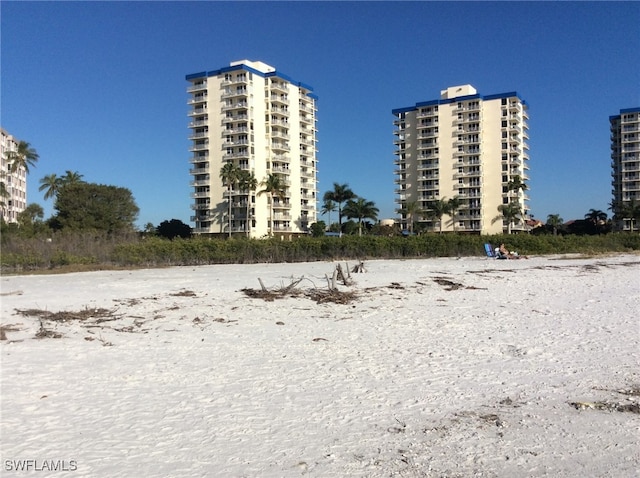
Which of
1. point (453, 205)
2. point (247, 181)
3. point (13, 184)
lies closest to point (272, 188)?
point (247, 181)

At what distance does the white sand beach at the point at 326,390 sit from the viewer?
14.9 ft

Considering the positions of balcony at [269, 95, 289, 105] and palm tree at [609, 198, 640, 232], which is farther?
palm tree at [609, 198, 640, 232]

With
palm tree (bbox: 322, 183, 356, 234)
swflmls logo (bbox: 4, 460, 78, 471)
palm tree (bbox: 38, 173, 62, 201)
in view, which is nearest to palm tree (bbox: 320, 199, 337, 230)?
palm tree (bbox: 322, 183, 356, 234)

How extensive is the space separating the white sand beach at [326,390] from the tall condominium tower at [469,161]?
267ft

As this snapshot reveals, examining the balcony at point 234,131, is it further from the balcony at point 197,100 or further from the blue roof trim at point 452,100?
the blue roof trim at point 452,100

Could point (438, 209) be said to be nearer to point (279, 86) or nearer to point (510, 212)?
point (510, 212)

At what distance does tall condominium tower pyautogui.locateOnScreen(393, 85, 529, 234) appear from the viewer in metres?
91.8

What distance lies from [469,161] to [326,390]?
94844mm

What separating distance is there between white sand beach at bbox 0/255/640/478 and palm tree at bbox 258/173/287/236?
209 feet

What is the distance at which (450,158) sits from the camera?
3821 inches

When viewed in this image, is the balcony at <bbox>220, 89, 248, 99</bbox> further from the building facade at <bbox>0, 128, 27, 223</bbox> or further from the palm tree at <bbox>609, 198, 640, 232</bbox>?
the palm tree at <bbox>609, 198, 640, 232</bbox>

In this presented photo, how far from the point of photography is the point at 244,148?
8100 cm

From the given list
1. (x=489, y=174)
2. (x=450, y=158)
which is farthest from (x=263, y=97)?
(x=489, y=174)

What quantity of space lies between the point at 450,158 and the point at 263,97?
38563 millimetres
